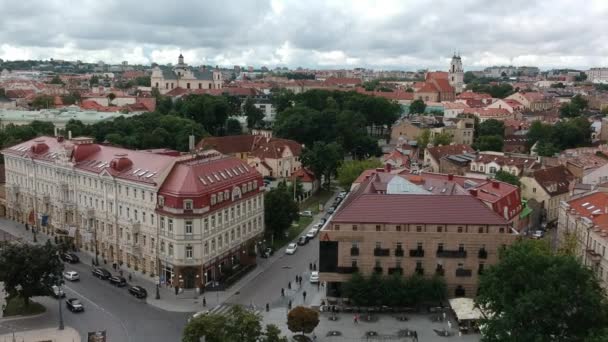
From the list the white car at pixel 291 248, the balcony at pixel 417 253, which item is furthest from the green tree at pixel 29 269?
the balcony at pixel 417 253

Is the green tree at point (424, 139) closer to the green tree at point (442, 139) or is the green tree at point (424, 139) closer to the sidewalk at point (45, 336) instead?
the green tree at point (442, 139)

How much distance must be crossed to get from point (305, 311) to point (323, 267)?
8474 millimetres

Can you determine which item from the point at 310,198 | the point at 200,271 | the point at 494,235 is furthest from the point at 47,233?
the point at 494,235

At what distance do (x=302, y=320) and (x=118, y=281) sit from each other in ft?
68.9

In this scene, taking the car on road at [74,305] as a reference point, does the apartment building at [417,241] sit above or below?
above

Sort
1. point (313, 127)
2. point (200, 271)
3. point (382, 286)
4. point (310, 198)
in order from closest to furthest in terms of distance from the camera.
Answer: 1. point (382, 286)
2. point (200, 271)
3. point (310, 198)
4. point (313, 127)

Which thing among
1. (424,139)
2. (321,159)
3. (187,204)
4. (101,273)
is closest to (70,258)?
(101,273)

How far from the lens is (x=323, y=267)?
5134 centimetres

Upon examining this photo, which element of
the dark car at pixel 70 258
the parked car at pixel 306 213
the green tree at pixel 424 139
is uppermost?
the green tree at pixel 424 139

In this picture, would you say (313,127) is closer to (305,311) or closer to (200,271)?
(200,271)

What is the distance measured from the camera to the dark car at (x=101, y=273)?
2244 inches

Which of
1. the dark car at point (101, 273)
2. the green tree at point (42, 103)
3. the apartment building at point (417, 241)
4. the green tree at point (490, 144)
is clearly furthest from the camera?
the green tree at point (42, 103)

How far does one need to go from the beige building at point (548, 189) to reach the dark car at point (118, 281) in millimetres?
52318

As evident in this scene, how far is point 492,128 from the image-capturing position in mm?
130000
